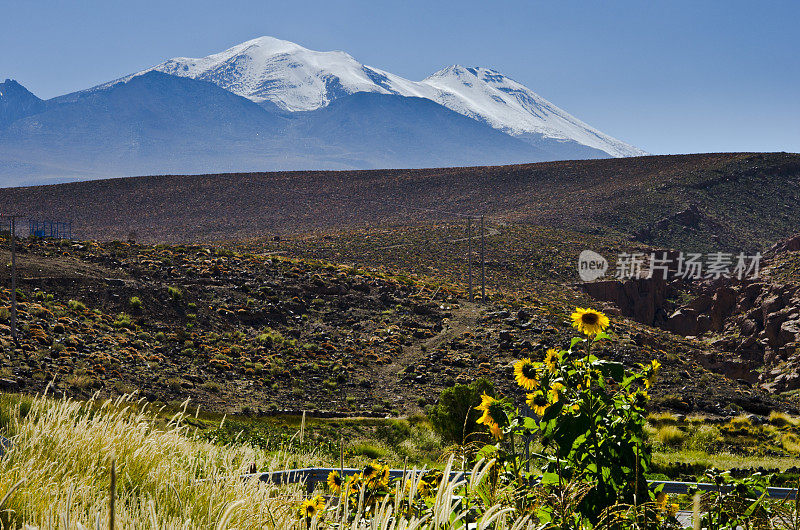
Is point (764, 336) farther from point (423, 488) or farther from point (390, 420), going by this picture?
point (423, 488)

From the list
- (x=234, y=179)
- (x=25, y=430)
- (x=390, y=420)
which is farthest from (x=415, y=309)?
(x=234, y=179)

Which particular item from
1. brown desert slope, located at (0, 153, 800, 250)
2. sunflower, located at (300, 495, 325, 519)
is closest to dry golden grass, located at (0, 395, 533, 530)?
sunflower, located at (300, 495, 325, 519)

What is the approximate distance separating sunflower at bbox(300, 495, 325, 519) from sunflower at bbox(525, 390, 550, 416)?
1.41m

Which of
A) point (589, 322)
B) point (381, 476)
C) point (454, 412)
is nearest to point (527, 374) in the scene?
point (589, 322)

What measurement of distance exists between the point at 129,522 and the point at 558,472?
89.3 inches

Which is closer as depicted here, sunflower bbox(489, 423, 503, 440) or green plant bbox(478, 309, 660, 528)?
green plant bbox(478, 309, 660, 528)

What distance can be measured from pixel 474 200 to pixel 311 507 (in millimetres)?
82109

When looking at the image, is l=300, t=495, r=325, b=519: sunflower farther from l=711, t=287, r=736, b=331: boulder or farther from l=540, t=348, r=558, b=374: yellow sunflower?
l=711, t=287, r=736, b=331: boulder

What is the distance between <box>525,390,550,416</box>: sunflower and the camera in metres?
4.30

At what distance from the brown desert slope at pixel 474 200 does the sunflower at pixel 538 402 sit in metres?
64.5

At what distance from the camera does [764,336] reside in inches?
1436

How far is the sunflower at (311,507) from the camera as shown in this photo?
3943mm

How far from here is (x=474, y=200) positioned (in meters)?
85.0

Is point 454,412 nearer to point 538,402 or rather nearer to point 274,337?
point 538,402
